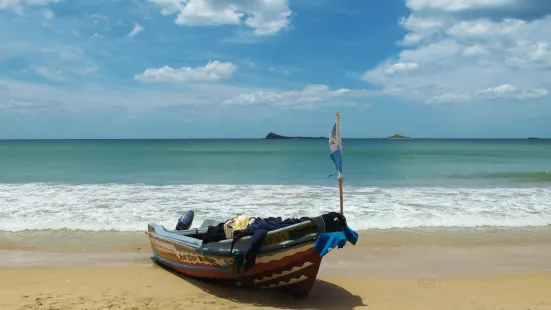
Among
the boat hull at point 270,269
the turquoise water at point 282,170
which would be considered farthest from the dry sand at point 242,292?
the turquoise water at point 282,170

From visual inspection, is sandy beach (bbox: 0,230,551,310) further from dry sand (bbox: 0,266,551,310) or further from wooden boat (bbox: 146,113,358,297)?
wooden boat (bbox: 146,113,358,297)

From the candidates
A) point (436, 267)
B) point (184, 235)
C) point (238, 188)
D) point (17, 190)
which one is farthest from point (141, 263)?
point (17, 190)

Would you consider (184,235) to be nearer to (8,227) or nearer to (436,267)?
(436,267)

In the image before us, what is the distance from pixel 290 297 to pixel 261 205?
Result: 29.2 feet

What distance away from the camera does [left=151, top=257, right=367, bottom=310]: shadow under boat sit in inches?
260

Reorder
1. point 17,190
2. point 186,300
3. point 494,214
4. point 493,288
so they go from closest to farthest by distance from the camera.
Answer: point 186,300 < point 493,288 < point 494,214 < point 17,190

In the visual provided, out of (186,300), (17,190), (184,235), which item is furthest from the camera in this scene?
(17,190)

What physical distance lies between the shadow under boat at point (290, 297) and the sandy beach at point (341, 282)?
1 centimetres

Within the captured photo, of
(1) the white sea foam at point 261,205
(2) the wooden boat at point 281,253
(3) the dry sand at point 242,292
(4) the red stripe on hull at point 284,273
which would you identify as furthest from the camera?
(1) the white sea foam at point 261,205

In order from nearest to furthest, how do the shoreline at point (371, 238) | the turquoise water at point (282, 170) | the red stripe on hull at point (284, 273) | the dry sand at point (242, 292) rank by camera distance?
→ the red stripe on hull at point (284, 273), the dry sand at point (242, 292), the shoreline at point (371, 238), the turquoise water at point (282, 170)

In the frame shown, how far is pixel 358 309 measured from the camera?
643 cm

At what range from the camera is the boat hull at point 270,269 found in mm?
6422

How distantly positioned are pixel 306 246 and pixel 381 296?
5.26ft

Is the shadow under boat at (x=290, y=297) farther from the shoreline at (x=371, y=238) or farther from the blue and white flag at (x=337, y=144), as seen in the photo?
the shoreline at (x=371, y=238)
